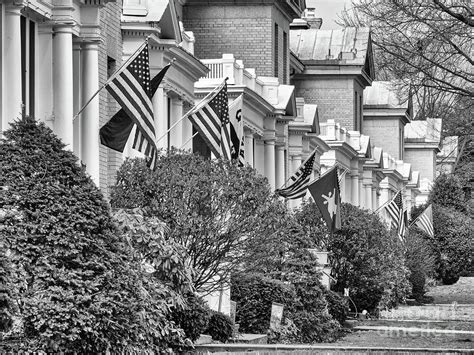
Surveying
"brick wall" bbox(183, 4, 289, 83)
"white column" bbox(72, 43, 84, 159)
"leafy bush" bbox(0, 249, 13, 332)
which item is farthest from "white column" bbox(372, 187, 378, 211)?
"leafy bush" bbox(0, 249, 13, 332)

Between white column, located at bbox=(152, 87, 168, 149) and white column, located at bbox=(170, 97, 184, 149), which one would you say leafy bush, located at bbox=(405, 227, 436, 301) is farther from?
white column, located at bbox=(152, 87, 168, 149)

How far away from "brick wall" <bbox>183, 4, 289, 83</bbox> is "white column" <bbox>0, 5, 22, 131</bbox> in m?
31.3

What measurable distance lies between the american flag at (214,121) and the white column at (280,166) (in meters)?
23.0

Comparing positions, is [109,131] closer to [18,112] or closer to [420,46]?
[18,112]

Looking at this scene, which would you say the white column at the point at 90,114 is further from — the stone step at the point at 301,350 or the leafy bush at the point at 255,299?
the leafy bush at the point at 255,299

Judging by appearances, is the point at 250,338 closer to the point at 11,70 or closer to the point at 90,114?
the point at 90,114

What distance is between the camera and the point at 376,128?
92812mm

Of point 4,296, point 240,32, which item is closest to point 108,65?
point 4,296

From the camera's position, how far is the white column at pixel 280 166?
181 feet

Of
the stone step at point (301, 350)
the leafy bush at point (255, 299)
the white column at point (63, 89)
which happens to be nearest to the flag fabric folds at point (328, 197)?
the leafy bush at point (255, 299)

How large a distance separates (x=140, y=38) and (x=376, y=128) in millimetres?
61499

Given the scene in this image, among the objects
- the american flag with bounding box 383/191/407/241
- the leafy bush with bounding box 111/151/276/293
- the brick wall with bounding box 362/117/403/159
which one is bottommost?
the leafy bush with bounding box 111/151/276/293

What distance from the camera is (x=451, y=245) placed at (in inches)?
3162

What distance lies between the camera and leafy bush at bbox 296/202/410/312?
46.1 meters
